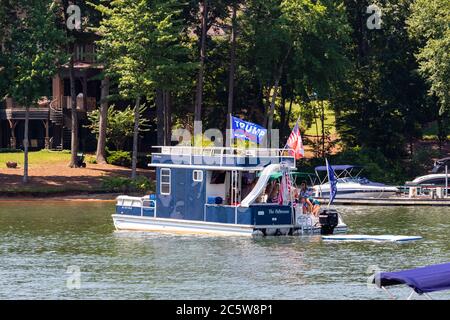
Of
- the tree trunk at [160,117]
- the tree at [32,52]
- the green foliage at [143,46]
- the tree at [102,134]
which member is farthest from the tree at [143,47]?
the tree at [102,134]

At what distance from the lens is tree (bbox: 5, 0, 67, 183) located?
84.1 metres

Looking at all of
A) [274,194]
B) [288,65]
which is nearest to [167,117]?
[288,65]

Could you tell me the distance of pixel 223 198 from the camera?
59812 millimetres

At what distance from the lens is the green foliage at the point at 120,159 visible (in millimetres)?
94500

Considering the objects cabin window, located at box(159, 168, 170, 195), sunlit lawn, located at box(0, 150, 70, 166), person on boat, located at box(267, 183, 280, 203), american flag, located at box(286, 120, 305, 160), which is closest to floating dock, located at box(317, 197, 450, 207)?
american flag, located at box(286, 120, 305, 160)

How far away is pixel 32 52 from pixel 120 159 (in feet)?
42.8

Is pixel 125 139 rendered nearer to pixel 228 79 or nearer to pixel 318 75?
pixel 228 79

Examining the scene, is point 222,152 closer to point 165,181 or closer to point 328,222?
point 165,181

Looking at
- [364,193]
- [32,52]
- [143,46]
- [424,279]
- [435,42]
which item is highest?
[435,42]

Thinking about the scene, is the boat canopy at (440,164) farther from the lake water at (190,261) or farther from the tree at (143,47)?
the lake water at (190,261)

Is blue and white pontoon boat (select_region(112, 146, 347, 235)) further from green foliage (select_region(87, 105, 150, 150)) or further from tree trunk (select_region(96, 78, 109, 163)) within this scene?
green foliage (select_region(87, 105, 150, 150))

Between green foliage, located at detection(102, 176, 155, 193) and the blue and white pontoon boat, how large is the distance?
21552mm

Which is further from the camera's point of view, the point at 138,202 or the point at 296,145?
the point at 138,202

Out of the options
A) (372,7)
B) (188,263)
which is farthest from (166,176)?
(372,7)
